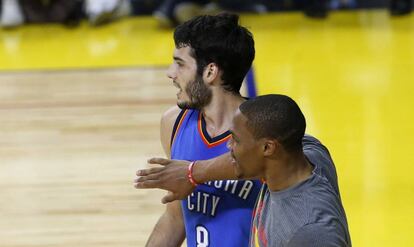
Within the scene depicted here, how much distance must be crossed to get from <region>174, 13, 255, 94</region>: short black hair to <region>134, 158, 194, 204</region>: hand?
1.39ft

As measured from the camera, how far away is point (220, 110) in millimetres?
3238

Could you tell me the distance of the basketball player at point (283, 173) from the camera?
2.33m

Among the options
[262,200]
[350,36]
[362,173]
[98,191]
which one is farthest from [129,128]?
[262,200]

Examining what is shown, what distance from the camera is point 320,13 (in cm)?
930

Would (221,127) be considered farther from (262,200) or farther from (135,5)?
(135,5)

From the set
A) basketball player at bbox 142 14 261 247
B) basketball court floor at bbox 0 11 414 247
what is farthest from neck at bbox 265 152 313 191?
basketball court floor at bbox 0 11 414 247

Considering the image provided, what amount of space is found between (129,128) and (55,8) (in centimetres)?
328

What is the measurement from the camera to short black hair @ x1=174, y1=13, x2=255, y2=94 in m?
3.13

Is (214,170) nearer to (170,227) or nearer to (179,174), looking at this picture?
(179,174)

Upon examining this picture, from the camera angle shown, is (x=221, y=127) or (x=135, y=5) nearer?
(x=221, y=127)

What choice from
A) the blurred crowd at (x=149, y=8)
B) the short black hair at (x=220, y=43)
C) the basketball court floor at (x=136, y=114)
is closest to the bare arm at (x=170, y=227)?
the short black hair at (x=220, y=43)

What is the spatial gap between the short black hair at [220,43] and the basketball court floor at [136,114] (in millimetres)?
1859

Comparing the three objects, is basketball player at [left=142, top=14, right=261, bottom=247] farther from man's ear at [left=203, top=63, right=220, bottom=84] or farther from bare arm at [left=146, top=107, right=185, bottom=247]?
bare arm at [left=146, top=107, right=185, bottom=247]

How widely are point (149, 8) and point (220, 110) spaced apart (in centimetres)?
661
